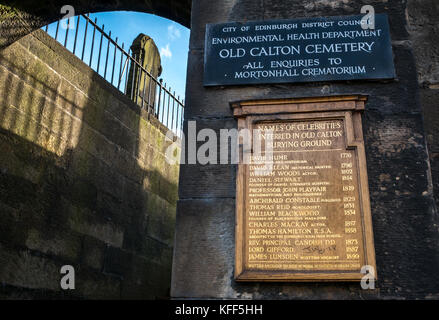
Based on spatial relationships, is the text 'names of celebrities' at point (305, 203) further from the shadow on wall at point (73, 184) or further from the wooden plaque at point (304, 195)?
the shadow on wall at point (73, 184)

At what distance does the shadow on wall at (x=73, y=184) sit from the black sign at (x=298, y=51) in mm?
2583

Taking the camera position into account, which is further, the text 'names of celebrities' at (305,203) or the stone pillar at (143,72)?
the stone pillar at (143,72)

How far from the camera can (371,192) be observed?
3668 millimetres

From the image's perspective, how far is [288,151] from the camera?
377 cm

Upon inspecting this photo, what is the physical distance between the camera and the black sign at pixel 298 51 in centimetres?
410

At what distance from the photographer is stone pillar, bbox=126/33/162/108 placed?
8.27 meters

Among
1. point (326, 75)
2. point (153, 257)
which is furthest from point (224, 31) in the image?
point (153, 257)

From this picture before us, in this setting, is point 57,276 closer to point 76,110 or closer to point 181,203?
point 76,110

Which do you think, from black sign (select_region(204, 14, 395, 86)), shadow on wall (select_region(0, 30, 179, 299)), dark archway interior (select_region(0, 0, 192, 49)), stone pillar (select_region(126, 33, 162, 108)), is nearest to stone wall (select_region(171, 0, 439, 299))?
black sign (select_region(204, 14, 395, 86))

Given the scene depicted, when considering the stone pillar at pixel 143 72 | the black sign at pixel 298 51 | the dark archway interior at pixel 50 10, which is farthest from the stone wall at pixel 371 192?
the stone pillar at pixel 143 72

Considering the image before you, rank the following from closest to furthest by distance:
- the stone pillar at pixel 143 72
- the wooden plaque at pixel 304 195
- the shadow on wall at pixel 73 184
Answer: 1. the wooden plaque at pixel 304 195
2. the shadow on wall at pixel 73 184
3. the stone pillar at pixel 143 72

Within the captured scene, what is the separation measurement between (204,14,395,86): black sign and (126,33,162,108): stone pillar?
13.4 feet

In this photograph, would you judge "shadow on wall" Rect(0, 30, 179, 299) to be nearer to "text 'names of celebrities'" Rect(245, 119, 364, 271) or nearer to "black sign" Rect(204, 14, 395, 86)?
"black sign" Rect(204, 14, 395, 86)
